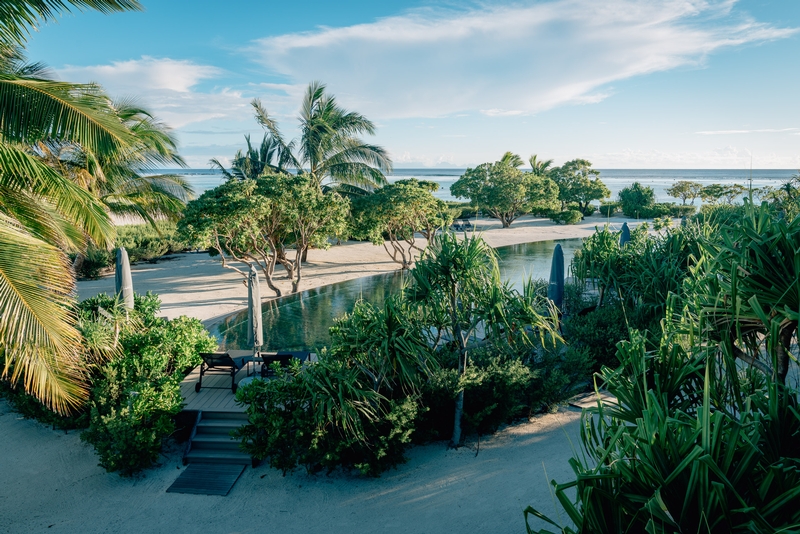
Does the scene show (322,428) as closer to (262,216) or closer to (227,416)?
(227,416)

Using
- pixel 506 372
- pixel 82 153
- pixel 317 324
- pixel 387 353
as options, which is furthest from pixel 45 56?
pixel 506 372

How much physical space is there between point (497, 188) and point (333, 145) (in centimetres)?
1665

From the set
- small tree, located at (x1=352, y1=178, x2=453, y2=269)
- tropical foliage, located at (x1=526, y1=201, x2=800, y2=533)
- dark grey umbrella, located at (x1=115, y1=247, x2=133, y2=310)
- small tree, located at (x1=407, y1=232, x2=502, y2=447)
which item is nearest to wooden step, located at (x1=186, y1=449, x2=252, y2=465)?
small tree, located at (x1=407, y1=232, x2=502, y2=447)

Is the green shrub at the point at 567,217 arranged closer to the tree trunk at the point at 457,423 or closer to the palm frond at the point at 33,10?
the tree trunk at the point at 457,423

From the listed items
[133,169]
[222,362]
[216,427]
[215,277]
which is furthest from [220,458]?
[215,277]

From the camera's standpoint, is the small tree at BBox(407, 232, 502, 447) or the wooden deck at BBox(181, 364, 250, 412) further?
the wooden deck at BBox(181, 364, 250, 412)

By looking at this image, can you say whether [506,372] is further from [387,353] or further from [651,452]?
[651,452]

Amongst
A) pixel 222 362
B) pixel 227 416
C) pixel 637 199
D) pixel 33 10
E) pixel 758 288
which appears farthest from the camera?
pixel 637 199

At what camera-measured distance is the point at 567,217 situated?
41000 mm

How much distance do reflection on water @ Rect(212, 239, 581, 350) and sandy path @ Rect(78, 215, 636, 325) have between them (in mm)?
943

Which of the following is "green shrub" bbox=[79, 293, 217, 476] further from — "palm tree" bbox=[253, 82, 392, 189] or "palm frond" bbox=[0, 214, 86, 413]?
"palm tree" bbox=[253, 82, 392, 189]

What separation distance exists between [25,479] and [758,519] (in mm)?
9180

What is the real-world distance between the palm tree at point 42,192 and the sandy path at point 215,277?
7.81 metres

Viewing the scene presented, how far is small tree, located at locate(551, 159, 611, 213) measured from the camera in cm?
4591
